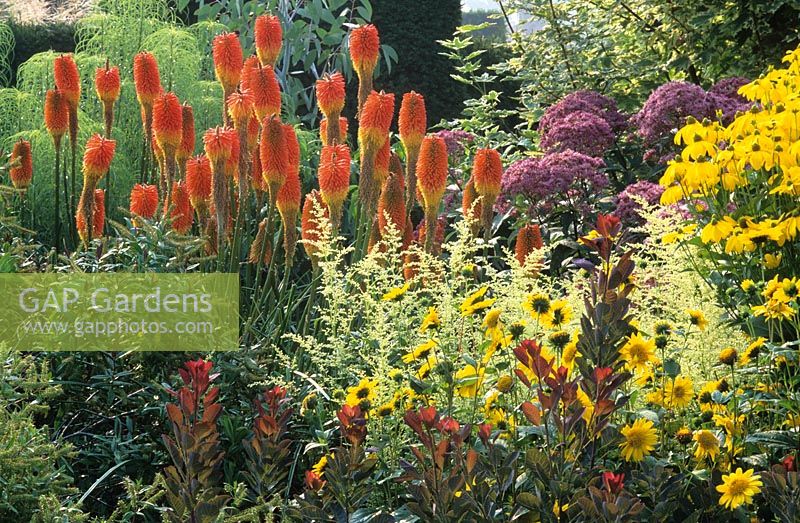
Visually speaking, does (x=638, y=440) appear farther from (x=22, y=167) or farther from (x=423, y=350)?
(x=22, y=167)

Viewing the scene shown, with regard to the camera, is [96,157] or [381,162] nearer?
[96,157]

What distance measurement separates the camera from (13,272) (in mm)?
3070

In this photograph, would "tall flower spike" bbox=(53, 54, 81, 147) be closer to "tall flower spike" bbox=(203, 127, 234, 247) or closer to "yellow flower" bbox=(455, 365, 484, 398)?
"tall flower spike" bbox=(203, 127, 234, 247)

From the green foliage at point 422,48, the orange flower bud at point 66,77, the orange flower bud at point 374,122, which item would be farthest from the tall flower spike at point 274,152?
the green foliage at point 422,48

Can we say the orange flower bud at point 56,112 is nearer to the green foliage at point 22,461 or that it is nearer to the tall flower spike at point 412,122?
the tall flower spike at point 412,122

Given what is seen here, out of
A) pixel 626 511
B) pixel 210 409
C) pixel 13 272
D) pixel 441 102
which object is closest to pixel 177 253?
pixel 13 272

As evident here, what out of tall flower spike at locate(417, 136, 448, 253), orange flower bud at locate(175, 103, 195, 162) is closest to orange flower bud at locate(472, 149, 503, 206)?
tall flower spike at locate(417, 136, 448, 253)

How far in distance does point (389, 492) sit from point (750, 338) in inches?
48.4

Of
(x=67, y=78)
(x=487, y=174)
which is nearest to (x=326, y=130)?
(x=487, y=174)

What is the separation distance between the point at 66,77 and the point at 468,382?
2.23 meters

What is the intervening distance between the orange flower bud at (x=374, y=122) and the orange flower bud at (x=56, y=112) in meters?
1.16

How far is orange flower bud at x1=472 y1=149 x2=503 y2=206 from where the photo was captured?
356cm

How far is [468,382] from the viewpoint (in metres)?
2.38

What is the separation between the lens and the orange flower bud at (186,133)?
3.76 meters
